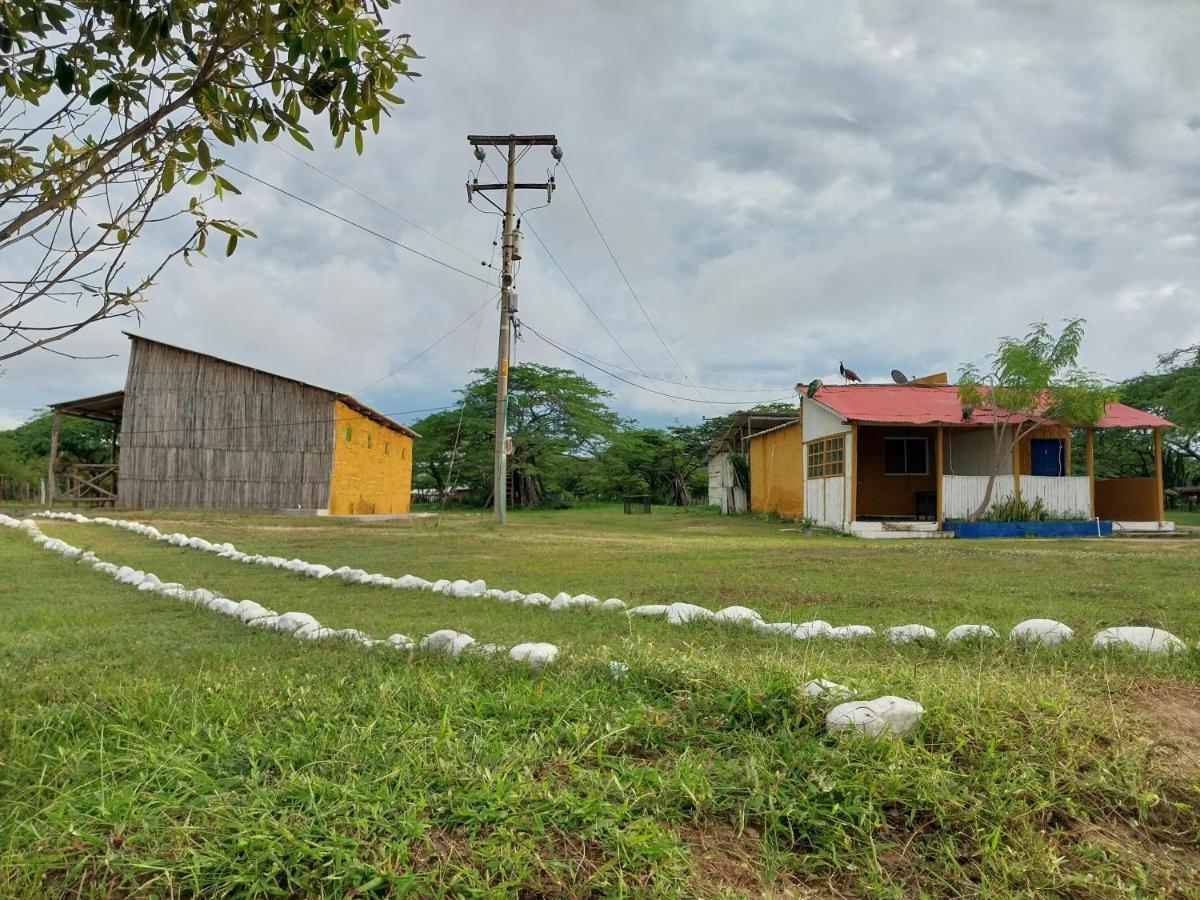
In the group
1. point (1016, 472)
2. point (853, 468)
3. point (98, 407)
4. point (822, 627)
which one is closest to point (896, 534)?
point (853, 468)

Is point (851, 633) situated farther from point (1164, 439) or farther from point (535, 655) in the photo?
point (1164, 439)

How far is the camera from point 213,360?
69.7 ft

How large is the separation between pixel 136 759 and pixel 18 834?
0.30 m

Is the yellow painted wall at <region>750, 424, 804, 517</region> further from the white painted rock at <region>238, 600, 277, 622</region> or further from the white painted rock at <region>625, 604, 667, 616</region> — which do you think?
the white painted rock at <region>238, 600, 277, 622</region>

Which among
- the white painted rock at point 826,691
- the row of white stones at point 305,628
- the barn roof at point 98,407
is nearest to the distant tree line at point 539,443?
the barn roof at point 98,407

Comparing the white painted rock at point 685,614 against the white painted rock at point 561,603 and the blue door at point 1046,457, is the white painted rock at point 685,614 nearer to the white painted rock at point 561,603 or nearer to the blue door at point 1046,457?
the white painted rock at point 561,603

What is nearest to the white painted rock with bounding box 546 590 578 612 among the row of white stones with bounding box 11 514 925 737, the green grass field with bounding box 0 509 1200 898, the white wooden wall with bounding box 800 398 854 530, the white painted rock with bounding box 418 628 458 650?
the row of white stones with bounding box 11 514 925 737

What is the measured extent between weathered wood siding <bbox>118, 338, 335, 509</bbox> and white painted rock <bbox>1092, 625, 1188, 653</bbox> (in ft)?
64.4

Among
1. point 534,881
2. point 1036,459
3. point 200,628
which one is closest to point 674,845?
point 534,881

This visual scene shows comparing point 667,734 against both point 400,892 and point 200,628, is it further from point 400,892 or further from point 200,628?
point 200,628

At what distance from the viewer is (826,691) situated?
2252 mm

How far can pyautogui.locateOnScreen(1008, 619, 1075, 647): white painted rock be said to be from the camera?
331 cm

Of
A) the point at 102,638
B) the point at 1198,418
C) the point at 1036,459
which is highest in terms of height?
the point at 1198,418

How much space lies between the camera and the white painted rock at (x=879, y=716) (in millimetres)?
2031
